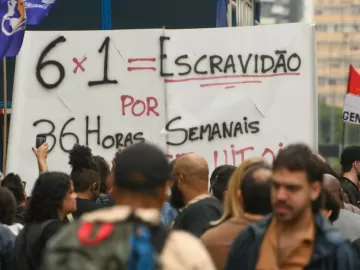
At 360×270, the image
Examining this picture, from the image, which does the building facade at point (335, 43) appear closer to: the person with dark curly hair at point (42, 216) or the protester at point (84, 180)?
the protester at point (84, 180)

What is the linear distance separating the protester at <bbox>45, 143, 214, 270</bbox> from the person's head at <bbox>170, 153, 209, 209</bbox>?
10.8 feet

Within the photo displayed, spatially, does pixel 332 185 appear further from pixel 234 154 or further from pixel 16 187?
pixel 234 154

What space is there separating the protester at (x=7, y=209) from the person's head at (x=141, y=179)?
340 centimetres

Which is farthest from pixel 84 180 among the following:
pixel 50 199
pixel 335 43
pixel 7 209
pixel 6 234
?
pixel 335 43

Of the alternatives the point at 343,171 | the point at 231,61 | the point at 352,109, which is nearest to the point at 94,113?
the point at 231,61

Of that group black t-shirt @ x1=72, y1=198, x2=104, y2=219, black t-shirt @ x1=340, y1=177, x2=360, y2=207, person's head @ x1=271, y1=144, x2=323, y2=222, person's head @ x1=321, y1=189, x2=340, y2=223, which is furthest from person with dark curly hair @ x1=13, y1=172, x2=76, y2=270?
black t-shirt @ x1=340, y1=177, x2=360, y2=207

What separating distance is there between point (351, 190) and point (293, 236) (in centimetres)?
564

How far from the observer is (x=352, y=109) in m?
16.4

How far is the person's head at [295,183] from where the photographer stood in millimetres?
5039

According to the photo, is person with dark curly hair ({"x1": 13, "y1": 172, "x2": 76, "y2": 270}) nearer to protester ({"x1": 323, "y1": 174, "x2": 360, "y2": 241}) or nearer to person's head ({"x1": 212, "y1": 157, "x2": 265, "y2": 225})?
person's head ({"x1": 212, "y1": 157, "x2": 265, "y2": 225})

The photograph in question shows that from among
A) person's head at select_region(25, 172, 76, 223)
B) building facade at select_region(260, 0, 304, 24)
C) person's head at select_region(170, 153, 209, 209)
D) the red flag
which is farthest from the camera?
building facade at select_region(260, 0, 304, 24)

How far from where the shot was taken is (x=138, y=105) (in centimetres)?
1154

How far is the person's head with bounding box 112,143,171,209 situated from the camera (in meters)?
4.25

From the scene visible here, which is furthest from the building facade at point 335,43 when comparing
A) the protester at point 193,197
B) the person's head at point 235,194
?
the person's head at point 235,194
